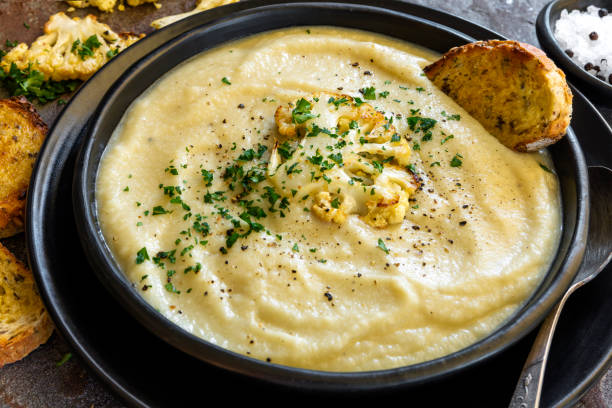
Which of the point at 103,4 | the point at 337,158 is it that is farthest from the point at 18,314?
the point at 103,4

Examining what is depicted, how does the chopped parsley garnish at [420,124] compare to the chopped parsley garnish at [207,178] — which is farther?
the chopped parsley garnish at [420,124]

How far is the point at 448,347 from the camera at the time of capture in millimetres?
2531

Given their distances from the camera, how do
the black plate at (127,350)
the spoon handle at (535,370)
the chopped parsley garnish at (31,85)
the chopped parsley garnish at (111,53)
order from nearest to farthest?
1. the spoon handle at (535,370)
2. the black plate at (127,350)
3. the chopped parsley garnish at (31,85)
4. the chopped parsley garnish at (111,53)

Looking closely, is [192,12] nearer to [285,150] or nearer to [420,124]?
[285,150]

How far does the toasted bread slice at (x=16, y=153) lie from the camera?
321 centimetres

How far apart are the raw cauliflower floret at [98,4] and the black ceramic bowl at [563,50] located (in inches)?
140

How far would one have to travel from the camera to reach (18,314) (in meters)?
2.95

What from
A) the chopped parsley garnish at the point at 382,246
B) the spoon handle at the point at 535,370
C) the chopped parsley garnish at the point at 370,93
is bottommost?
the spoon handle at the point at 535,370

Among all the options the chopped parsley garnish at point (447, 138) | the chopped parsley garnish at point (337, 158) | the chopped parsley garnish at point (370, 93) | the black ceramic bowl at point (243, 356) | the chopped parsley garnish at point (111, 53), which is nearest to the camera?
the black ceramic bowl at point (243, 356)

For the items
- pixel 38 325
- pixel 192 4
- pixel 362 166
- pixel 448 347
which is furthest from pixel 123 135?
pixel 448 347

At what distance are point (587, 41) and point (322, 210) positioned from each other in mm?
3138

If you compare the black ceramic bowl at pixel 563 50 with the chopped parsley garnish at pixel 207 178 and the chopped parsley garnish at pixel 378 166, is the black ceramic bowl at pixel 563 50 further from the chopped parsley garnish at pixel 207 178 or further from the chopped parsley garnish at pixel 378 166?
the chopped parsley garnish at pixel 207 178

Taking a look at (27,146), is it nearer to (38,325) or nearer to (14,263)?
(14,263)

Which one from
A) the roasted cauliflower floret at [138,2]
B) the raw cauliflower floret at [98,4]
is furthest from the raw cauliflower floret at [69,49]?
the roasted cauliflower floret at [138,2]
